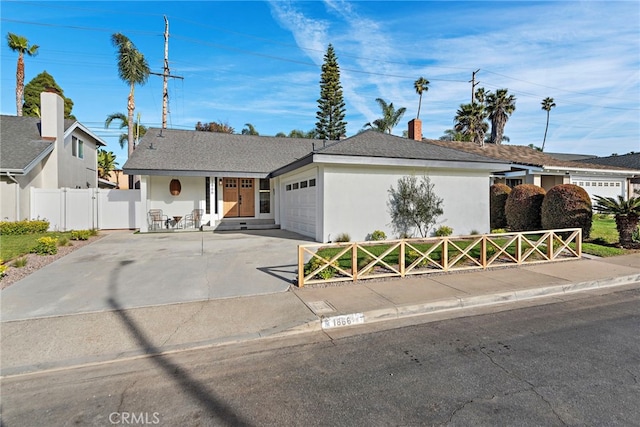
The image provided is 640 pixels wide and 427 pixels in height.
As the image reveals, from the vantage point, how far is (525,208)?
543 inches

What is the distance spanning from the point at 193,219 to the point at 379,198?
10127 mm

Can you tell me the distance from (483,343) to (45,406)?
15.9ft

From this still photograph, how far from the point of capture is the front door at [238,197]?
18.0m

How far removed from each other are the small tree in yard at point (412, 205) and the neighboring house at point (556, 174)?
7.62 metres

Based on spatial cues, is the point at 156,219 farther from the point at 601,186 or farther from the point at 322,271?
the point at 601,186

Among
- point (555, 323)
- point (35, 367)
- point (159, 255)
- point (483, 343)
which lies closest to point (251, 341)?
point (35, 367)

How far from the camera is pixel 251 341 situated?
14.7ft

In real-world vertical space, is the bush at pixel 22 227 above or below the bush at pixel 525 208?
below

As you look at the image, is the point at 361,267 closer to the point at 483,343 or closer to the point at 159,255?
the point at 483,343

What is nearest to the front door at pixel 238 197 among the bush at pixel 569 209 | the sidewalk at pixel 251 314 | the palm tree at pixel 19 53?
the sidewalk at pixel 251 314

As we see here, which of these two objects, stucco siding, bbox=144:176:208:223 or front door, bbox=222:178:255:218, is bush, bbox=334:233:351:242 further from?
stucco siding, bbox=144:176:208:223

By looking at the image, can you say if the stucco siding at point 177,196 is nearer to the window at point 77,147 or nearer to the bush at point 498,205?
the window at point 77,147

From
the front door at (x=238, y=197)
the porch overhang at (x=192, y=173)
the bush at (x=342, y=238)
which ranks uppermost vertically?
the porch overhang at (x=192, y=173)

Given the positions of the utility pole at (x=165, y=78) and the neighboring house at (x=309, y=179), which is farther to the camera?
the utility pole at (x=165, y=78)
